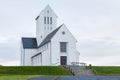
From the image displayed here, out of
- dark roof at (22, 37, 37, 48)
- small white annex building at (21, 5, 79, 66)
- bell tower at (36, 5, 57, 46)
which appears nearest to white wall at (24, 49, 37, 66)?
dark roof at (22, 37, 37, 48)

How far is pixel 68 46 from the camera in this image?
74.7 metres

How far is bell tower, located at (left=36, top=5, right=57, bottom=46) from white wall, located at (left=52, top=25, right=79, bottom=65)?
1084 cm

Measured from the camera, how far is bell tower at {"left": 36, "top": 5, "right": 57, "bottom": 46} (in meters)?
84.9

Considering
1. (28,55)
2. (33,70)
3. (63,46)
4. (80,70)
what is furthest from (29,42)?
(80,70)

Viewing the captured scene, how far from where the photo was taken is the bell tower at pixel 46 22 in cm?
8494

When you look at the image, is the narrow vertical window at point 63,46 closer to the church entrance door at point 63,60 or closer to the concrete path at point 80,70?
the church entrance door at point 63,60

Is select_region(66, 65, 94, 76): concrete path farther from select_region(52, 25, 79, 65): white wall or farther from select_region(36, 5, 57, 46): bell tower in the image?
select_region(36, 5, 57, 46): bell tower

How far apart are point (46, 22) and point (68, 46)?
44.3 ft

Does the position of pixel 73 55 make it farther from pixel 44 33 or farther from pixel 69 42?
pixel 44 33

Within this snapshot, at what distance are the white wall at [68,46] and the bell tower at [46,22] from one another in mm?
10845

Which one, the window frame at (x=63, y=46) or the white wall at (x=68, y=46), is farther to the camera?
the window frame at (x=63, y=46)

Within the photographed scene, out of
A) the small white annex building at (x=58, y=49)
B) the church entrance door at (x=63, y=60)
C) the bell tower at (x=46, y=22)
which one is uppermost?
the bell tower at (x=46, y=22)

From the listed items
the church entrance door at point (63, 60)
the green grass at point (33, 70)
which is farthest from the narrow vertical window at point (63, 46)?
the green grass at point (33, 70)

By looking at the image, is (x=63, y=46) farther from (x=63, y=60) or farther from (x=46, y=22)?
(x=46, y=22)
